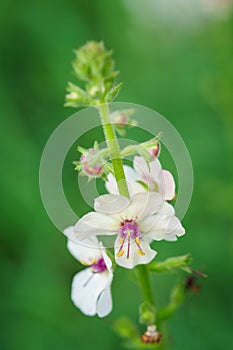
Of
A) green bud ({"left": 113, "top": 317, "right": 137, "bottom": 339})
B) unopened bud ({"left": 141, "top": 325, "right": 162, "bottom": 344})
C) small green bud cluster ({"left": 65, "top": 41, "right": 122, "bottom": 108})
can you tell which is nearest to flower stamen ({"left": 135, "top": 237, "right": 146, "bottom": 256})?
unopened bud ({"left": 141, "top": 325, "right": 162, "bottom": 344})

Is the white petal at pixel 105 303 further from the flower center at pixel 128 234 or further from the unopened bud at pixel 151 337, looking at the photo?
the unopened bud at pixel 151 337

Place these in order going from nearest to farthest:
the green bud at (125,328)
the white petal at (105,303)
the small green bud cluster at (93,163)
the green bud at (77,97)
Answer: the small green bud cluster at (93,163)
the green bud at (77,97)
the white petal at (105,303)
the green bud at (125,328)

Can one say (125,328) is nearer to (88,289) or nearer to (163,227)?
(88,289)

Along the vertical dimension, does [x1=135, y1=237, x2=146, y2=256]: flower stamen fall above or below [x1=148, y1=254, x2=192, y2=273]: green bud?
above

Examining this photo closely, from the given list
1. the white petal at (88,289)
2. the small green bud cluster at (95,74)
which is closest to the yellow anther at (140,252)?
the white petal at (88,289)

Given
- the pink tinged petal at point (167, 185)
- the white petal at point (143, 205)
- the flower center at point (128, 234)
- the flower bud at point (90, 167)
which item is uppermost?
the flower bud at point (90, 167)

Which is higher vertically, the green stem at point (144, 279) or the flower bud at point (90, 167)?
the flower bud at point (90, 167)

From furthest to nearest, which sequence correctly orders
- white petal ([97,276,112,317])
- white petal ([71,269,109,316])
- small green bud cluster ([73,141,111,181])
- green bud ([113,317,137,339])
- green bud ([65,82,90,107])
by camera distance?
green bud ([113,317,137,339]), white petal ([71,269,109,316]), white petal ([97,276,112,317]), green bud ([65,82,90,107]), small green bud cluster ([73,141,111,181])

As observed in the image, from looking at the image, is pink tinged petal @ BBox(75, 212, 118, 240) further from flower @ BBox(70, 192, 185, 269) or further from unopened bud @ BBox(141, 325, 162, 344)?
unopened bud @ BBox(141, 325, 162, 344)

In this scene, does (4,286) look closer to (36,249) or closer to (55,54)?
(36,249)
